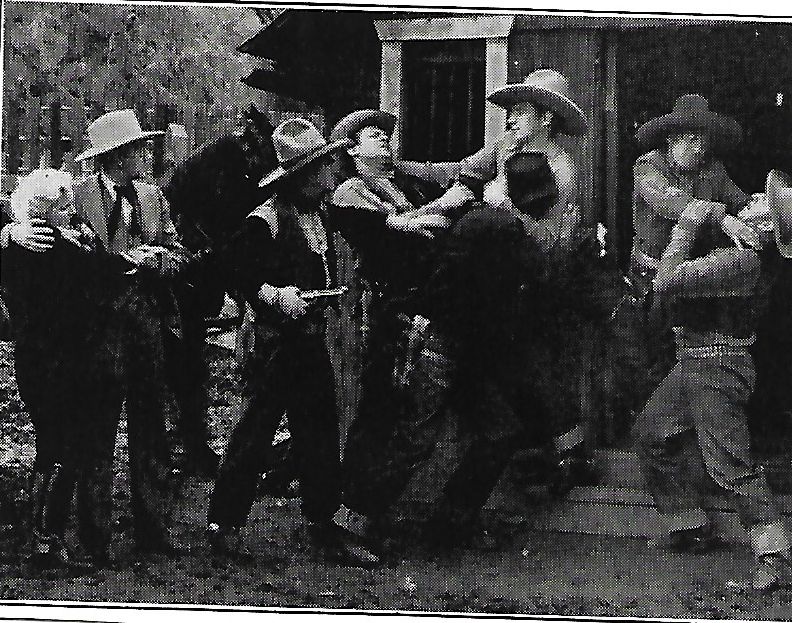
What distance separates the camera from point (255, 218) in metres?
4.12

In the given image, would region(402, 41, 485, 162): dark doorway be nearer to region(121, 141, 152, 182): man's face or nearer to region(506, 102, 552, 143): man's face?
region(506, 102, 552, 143): man's face

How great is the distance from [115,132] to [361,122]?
44.7 inches

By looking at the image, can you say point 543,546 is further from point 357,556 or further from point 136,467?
point 136,467

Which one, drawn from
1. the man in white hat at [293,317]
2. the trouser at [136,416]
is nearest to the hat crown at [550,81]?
the man in white hat at [293,317]

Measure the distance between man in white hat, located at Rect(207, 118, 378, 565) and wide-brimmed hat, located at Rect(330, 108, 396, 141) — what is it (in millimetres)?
69

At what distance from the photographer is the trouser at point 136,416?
13.7ft

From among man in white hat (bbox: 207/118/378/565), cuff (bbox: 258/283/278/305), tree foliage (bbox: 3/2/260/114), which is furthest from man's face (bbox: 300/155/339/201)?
tree foliage (bbox: 3/2/260/114)

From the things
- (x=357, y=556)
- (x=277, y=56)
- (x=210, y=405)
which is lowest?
Result: (x=357, y=556)

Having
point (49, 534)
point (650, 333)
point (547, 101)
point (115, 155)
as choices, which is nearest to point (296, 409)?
point (49, 534)

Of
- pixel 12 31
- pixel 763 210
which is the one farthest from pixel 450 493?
pixel 12 31

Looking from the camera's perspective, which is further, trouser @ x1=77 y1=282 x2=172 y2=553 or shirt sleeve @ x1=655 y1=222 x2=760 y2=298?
trouser @ x1=77 y1=282 x2=172 y2=553

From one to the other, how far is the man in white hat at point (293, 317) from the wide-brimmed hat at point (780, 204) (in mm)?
1975

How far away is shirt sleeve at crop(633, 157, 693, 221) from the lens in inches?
161

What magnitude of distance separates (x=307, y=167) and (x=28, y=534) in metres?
2.15
